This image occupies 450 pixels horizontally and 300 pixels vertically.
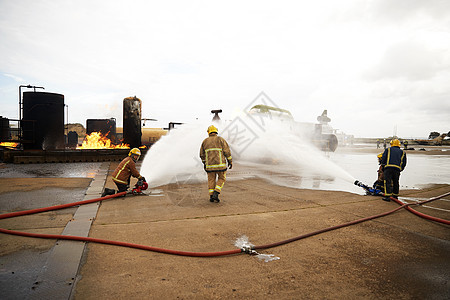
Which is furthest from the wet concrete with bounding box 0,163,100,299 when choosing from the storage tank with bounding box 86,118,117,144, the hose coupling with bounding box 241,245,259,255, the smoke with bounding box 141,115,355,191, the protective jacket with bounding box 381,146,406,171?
the storage tank with bounding box 86,118,117,144

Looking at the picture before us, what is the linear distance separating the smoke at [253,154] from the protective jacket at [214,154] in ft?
7.84

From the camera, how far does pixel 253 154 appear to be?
1527 cm

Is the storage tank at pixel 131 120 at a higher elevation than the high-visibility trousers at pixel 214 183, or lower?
higher

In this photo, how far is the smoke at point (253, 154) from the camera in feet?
30.4

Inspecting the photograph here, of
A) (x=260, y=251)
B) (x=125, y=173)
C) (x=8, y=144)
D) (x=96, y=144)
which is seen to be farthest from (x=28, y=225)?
(x=96, y=144)

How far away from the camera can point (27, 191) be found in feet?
20.4

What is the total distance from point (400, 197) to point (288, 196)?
9.84 feet

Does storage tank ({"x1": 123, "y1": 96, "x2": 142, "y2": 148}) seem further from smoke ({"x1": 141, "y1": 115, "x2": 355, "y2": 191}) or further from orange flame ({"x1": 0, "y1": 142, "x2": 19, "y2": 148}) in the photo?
orange flame ({"x1": 0, "y1": 142, "x2": 19, "y2": 148})

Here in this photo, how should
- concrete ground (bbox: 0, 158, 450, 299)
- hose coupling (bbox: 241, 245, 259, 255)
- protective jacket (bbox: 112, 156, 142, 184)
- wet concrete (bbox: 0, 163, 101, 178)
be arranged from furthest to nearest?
wet concrete (bbox: 0, 163, 101, 178) < protective jacket (bbox: 112, 156, 142, 184) < hose coupling (bbox: 241, 245, 259, 255) < concrete ground (bbox: 0, 158, 450, 299)

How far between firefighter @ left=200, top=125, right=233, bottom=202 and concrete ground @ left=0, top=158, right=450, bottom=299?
35cm

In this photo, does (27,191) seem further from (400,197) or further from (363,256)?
(400,197)

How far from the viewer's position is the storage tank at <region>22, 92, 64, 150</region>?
1430cm

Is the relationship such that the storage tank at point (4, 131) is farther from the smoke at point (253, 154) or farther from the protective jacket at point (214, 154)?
the protective jacket at point (214, 154)

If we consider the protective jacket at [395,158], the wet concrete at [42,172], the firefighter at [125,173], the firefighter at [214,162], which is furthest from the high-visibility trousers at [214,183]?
the wet concrete at [42,172]
